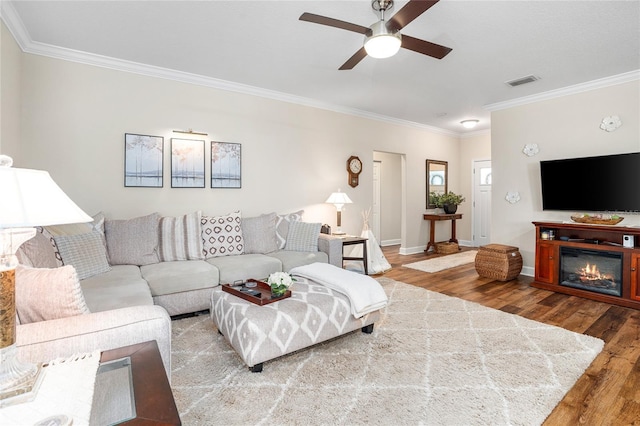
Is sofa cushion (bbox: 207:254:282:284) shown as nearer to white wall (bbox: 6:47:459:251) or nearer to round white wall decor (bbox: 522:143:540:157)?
white wall (bbox: 6:47:459:251)

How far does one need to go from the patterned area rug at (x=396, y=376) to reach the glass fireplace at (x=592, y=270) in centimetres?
145

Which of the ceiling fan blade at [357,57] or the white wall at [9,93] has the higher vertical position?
the ceiling fan blade at [357,57]

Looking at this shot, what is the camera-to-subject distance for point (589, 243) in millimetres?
3801

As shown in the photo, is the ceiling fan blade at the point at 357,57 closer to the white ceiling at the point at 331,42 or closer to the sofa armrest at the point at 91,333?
the white ceiling at the point at 331,42

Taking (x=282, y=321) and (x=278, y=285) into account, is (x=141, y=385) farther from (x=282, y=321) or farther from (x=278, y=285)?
(x=278, y=285)

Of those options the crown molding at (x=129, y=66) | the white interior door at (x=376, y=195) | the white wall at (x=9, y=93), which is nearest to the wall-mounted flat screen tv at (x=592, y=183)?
the crown molding at (x=129, y=66)

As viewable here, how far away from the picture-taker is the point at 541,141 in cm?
459

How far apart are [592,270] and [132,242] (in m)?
5.15

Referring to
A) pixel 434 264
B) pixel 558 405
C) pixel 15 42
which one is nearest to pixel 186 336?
pixel 558 405

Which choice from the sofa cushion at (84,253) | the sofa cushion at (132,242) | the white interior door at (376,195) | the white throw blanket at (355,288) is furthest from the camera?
the white interior door at (376,195)

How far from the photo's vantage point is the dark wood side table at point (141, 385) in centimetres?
82

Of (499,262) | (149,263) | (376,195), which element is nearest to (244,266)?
(149,263)

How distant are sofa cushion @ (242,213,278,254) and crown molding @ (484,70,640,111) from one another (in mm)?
4001

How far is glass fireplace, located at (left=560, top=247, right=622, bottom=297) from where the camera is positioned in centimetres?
356
